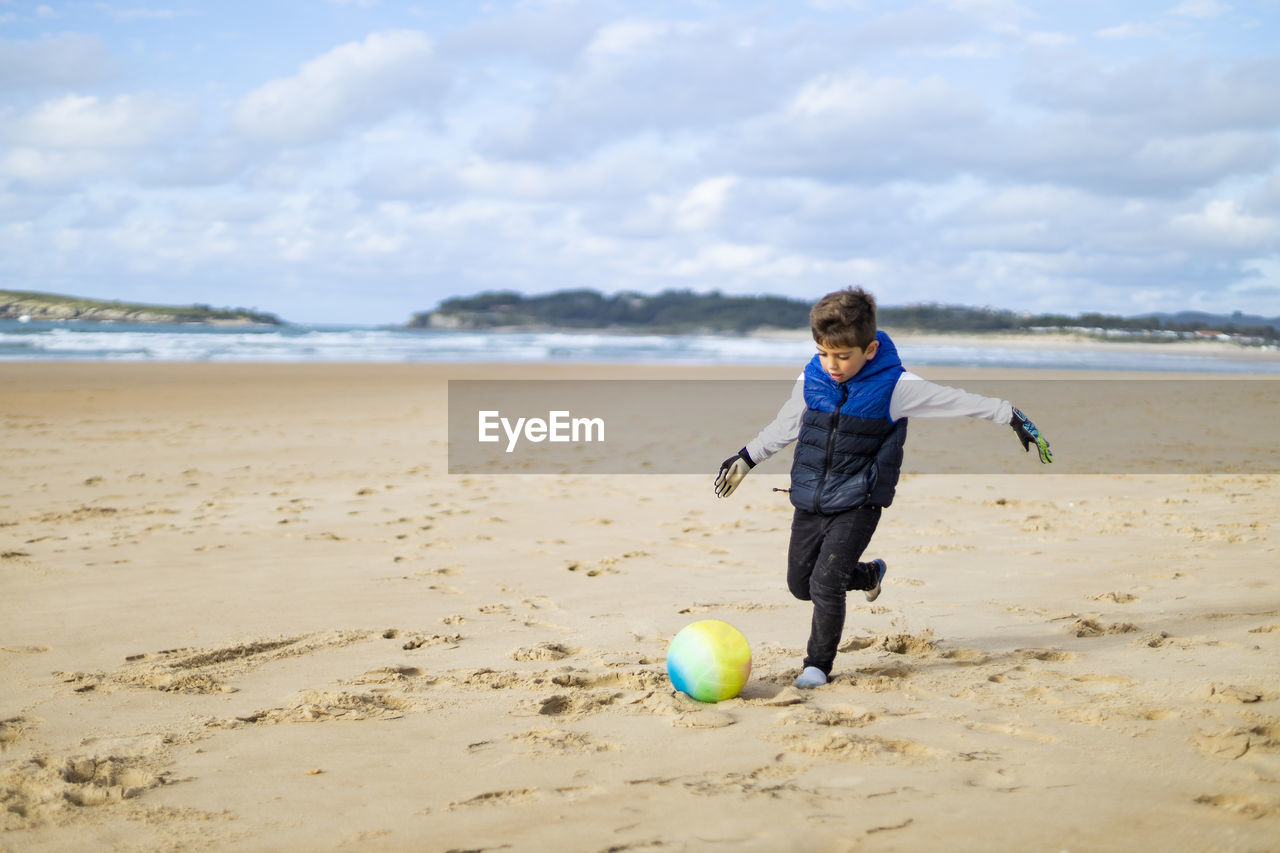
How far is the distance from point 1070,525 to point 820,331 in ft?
15.0

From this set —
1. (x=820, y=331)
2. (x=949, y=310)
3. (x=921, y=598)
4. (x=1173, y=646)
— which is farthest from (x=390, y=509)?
(x=949, y=310)

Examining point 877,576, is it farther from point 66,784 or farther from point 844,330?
point 66,784

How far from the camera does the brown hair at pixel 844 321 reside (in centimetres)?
385

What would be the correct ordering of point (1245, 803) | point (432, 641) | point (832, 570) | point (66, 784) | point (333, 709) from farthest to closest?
1. point (432, 641)
2. point (832, 570)
3. point (333, 709)
4. point (66, 784)
5. point (1245, 803)

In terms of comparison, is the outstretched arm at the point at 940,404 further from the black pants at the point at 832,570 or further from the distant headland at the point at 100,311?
the distant headland at the point at 100,311

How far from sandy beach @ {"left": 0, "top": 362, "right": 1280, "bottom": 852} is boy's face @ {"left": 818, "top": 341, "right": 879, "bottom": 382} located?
4.24ft

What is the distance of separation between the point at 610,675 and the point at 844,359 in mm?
1659

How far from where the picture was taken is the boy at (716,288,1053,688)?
390 centimetres

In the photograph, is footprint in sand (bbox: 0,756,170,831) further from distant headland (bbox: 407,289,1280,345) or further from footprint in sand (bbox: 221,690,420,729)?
distant headland (bbox: 407,289,1280,345)

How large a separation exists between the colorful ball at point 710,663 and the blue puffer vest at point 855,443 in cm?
71

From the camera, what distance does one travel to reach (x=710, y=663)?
3.68 meters

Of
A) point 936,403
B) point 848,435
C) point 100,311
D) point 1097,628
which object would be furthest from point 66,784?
point 100,311

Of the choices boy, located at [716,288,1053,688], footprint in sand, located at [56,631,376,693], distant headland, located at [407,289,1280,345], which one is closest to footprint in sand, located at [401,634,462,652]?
footprint in sand, located at [56,631,376,693]

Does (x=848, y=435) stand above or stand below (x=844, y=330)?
below
